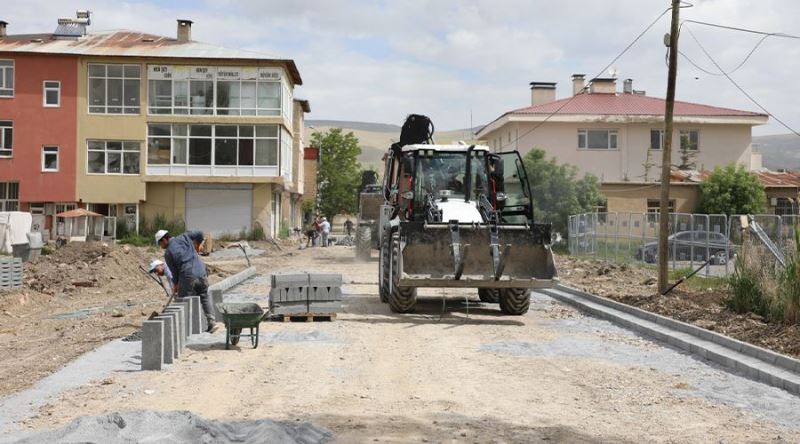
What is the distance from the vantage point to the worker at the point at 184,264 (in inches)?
543

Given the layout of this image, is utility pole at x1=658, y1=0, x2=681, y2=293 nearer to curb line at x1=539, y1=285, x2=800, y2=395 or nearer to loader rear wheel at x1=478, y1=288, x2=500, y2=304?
curb line at x1=539, y1=285, x2=800, y2=395

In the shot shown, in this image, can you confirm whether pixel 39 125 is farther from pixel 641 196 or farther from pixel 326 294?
pixel 326 294

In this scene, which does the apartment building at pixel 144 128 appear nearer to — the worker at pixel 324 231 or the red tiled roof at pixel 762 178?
the worker at pixel 324 231

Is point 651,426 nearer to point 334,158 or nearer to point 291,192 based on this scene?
point 291,192

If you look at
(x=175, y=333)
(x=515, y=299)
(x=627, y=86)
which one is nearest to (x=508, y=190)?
(x=515, y=299)

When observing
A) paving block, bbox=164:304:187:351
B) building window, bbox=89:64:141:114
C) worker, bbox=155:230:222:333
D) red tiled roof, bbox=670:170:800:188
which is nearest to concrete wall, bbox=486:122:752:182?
red tiled roof, bbox=670:170:800:188

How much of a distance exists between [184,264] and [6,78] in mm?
43979

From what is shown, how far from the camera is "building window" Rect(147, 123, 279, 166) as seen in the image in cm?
5288

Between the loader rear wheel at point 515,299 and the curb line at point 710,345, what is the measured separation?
5.27 ft

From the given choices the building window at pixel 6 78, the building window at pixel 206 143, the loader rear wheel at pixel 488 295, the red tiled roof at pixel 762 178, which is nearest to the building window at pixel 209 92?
the building window at pixel 206 143

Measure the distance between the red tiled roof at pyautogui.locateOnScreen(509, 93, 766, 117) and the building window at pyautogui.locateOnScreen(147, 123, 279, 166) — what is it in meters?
15.5

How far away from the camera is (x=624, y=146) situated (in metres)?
57.4

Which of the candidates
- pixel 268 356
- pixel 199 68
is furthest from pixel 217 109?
pixel 268 356

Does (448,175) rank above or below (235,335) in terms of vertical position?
above
